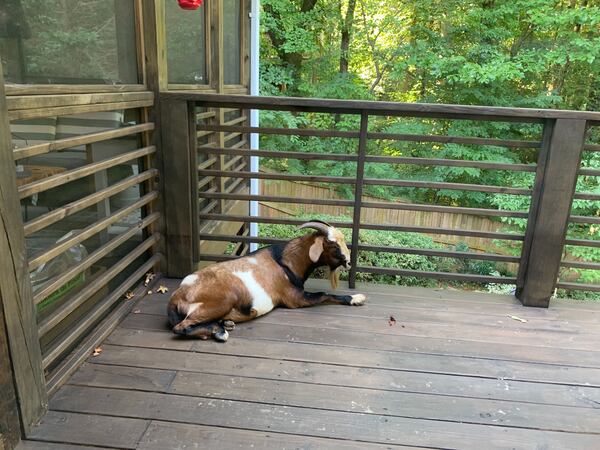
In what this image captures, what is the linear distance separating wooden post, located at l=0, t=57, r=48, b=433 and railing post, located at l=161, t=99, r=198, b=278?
1.30 m

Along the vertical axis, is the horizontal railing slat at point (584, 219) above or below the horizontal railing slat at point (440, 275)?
above

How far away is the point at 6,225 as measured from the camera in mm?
1462

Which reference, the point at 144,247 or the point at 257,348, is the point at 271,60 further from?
the point at 257,348

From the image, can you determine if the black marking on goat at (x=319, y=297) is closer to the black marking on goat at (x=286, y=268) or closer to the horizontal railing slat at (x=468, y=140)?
the black marking on goat at (x=286, y=268)

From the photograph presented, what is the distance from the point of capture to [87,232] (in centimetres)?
203

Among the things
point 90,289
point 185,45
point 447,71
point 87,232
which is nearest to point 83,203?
point 87,232

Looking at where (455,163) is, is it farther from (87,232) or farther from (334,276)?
(87,232)

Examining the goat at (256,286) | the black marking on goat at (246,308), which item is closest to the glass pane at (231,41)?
the goat at (256,286)

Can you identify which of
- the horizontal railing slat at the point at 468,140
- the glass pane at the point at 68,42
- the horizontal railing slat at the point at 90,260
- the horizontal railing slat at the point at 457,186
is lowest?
the horizontal railing slat at the point at 90,260

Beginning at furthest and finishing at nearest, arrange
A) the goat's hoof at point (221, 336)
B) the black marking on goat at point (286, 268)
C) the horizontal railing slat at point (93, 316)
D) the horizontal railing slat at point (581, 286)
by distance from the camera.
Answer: the horizontal railing slat at point (581, 286) < the black marking on goat at point (286, 268) < the goat's hoof at point (221, 336) < the horizontal railing slat at point (93, 316)

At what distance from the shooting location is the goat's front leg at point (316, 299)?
8.61 feet

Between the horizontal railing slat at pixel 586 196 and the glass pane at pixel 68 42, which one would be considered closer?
the glass pane at pixel 68 42

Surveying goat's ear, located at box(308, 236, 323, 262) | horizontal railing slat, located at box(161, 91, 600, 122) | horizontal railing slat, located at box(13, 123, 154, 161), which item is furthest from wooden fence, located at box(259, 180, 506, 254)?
horizontal railing slat, located at box(13, 123, 154, 161)

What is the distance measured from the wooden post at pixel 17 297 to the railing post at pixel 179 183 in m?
1.30
